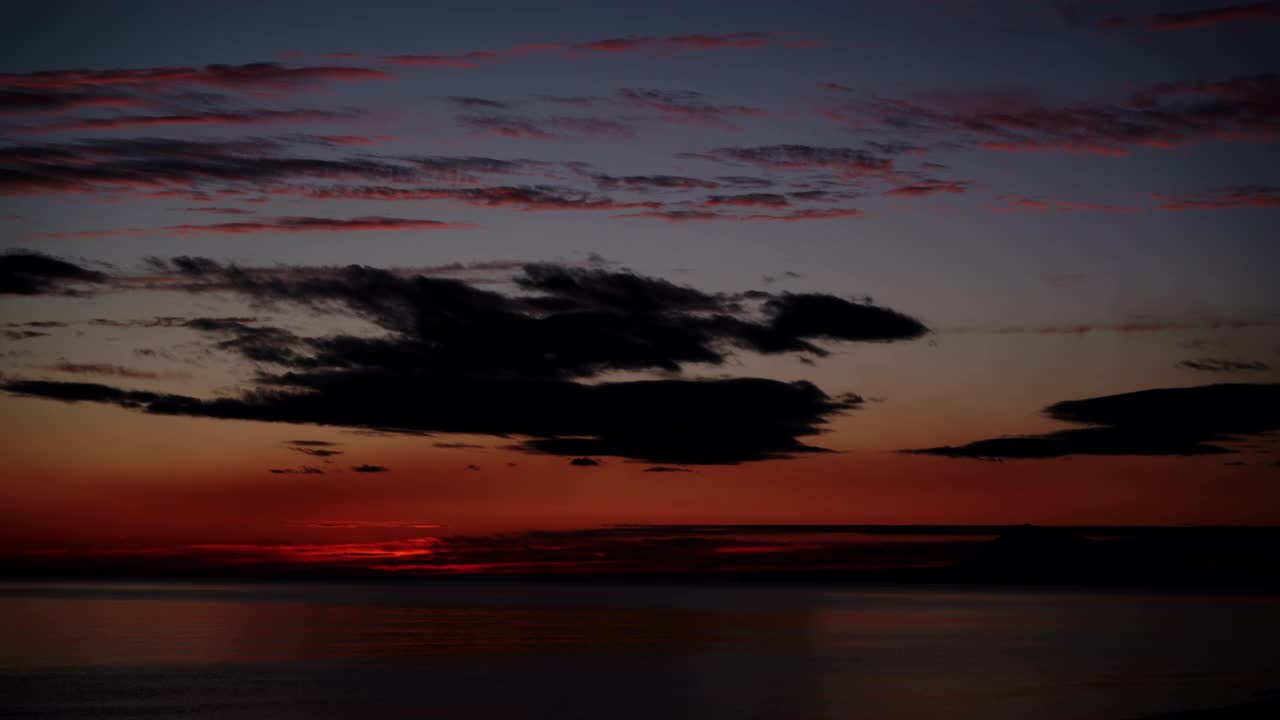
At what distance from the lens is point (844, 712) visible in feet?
192

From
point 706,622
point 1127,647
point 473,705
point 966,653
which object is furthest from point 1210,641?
point 473,705

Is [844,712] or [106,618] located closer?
[844,712]

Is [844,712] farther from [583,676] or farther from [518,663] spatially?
[518,663]

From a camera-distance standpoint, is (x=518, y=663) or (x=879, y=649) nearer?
(x=518, y=663)

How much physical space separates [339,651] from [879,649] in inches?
1859

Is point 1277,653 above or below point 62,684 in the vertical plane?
below

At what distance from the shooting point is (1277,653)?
333ft

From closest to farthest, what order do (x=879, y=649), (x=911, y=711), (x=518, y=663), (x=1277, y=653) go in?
(x=911, y=711) → (x=518, y=663) → (x=1277, y=653) → (x=879, y=649)

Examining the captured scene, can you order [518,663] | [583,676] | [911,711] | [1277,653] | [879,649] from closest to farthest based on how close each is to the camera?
[911,711] → [583,676] → [518,663] → [1277,653] → [879,649]

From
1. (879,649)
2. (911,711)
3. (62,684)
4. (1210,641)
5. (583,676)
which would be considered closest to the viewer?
(911,711)

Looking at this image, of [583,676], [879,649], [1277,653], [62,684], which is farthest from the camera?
[879,649]

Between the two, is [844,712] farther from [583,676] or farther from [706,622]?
[706,622]

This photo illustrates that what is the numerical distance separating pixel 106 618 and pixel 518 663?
10875cm

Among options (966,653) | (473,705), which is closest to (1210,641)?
(966,653)
